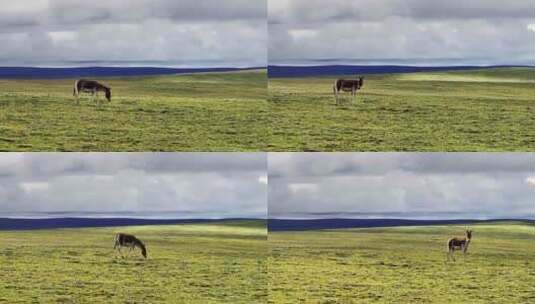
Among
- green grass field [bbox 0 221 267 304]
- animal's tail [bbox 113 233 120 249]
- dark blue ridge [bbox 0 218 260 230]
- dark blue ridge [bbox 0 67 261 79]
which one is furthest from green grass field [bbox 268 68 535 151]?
animal's tail [bbox 113 233 120 249]

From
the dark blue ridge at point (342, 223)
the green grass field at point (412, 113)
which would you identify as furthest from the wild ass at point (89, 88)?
the dark blue ridge at point (342, 223)

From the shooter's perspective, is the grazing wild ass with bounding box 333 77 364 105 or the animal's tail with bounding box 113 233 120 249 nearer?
the grazing wild ass with bounding box 333 77 364 105

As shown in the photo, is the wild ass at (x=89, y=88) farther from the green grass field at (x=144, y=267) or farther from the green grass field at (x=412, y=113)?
the green grass field at (x=412, y=113)

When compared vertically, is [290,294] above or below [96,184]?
below

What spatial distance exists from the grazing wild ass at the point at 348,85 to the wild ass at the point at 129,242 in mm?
2619

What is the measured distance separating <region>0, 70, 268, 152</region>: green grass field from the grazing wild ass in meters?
0.77

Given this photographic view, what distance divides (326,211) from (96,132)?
2581 mm

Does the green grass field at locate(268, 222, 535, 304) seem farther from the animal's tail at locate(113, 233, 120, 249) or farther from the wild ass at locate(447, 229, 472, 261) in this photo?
the animal's tail at locate(113, 233, 120, 249)

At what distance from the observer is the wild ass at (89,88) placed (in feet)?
43.8

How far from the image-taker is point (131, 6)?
1325cm

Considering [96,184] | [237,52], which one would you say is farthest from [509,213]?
[96,184]

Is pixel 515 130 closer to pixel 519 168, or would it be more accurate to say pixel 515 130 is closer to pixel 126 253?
pixel 519 168

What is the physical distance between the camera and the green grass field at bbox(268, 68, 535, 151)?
42.7 ft

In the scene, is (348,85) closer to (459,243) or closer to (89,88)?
(459,243)
